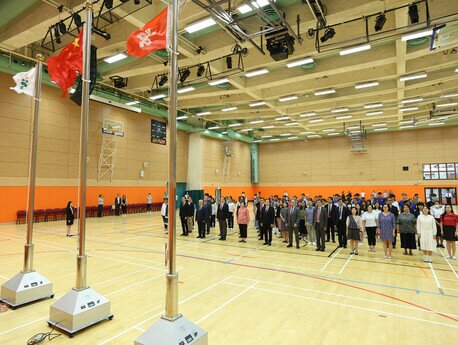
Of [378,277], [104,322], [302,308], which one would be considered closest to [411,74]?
[378,277]

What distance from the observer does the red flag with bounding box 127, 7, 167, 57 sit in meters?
3.91

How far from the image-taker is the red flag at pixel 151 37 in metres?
3.91

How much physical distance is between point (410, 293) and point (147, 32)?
7.12 meters

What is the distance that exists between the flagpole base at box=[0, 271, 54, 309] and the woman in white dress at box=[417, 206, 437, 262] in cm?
999

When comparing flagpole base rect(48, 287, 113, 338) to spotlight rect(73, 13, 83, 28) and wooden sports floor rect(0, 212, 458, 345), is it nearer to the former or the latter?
wooden sports floor rect(0, 212, 458, 345)

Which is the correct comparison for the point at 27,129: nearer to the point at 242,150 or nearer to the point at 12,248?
the point at 12,248

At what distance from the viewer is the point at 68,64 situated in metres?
5.21

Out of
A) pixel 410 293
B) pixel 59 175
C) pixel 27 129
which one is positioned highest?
pixel 27 129

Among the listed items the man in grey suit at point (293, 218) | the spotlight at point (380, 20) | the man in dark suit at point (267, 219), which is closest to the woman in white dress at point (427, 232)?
the man in grey suit at point (293, 218)

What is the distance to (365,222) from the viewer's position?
397 inches

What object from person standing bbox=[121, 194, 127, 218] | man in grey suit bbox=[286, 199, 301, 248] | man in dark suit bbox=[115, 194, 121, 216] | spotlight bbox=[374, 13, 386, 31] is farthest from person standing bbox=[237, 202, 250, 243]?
man in dark suit bbox=[115, 194, 121, 216]

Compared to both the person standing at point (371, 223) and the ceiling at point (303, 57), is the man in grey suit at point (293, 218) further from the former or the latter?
the ceiling at point (303, 57)

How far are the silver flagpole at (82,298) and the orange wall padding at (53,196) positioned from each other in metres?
15.2

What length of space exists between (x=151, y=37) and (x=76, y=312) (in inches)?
163
